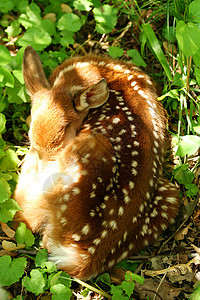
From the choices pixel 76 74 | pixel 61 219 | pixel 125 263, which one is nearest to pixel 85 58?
pixel 76 74

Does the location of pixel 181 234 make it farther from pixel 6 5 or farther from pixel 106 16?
pixel 6 5

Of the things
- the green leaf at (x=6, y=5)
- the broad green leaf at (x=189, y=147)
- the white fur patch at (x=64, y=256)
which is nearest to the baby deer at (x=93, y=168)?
the white fur patch at (x=64, y=256)

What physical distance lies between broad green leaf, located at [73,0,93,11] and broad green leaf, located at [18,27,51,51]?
18.5 inches

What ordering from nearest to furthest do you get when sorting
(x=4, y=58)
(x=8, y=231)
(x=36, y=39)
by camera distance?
(x=8, y=231), (x=4, y=58), (x=36, y=39)

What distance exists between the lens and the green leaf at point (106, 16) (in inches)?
146

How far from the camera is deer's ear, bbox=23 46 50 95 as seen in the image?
3.12 meters

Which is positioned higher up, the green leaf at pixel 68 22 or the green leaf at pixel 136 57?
the green leaf at pixel 68 22

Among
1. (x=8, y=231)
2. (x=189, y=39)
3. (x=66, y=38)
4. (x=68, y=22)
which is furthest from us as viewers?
(x=66, y=38)

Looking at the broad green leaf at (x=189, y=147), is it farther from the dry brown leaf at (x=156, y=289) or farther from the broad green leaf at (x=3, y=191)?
the broad green leaf at (x=3, y=191)

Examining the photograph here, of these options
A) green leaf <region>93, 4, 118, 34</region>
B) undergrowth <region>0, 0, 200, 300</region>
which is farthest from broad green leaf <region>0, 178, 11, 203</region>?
green leaf <region>93, 4, 118, 34</region>

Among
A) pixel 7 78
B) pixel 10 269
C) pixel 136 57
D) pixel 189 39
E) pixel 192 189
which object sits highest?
pixel 7 78

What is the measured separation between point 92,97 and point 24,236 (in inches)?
47.5

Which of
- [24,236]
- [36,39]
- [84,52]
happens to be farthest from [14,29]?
[24,236]

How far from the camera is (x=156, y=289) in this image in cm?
291
